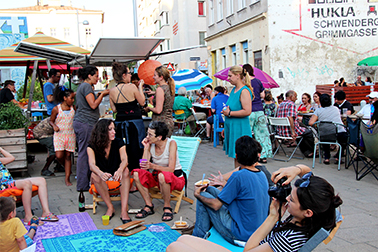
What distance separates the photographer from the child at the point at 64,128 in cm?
666

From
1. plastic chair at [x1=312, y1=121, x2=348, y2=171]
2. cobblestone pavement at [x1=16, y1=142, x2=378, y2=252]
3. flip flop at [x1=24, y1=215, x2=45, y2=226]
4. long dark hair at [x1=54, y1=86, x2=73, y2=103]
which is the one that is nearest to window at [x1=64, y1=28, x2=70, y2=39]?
cobblestone pavement at [x1=16, y1=142, x2=378, y2=252]

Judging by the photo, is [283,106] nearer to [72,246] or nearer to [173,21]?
[72,246]

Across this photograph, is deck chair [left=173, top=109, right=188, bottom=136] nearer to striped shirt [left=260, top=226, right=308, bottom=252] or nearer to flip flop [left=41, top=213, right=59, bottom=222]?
flip flop [left=41, top=213, right=59, bottom=222]

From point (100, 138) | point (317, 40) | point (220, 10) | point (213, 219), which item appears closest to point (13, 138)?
point (100, 138)

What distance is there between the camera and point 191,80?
14.6m

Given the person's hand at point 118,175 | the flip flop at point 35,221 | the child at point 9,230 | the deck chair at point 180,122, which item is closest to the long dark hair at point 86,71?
the person's hand at point 118,175

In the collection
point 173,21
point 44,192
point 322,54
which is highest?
point 173,21

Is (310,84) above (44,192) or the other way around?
above

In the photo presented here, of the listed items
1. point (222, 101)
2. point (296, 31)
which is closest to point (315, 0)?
point (296, 31)

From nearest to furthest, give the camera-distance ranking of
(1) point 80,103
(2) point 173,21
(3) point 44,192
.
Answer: (3) point 44,192 → (1) point 80,103 → (2) point 173,21

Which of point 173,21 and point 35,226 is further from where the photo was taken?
point 173,21

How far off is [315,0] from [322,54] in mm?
2676

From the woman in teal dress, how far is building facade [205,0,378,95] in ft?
44.9

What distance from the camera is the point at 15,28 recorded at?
28141mm
